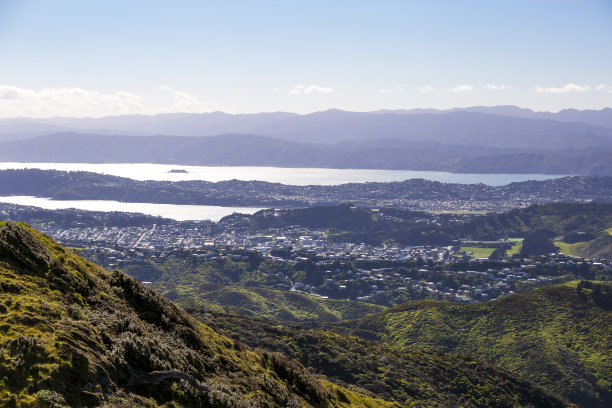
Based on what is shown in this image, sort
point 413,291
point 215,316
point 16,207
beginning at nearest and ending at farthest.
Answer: point 215,316 → point 413,291 → point 16,207

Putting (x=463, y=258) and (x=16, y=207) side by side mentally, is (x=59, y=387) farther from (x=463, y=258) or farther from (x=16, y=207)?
(x=16, y=207)

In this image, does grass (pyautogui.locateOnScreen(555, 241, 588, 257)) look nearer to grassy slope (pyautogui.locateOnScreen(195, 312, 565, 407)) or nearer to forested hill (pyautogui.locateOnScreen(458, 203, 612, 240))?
forested hill (pyautogui.locateOnScreen(458, 203, 612, 240))

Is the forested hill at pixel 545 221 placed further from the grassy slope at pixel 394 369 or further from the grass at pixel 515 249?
the grassy slope at pixel 394 369

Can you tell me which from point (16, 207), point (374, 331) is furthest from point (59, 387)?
point (16, 207)

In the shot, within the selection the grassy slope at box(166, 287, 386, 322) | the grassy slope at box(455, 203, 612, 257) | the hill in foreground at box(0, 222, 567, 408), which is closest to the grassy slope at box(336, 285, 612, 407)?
the grassy slope at box(166, 287, 386, 322)

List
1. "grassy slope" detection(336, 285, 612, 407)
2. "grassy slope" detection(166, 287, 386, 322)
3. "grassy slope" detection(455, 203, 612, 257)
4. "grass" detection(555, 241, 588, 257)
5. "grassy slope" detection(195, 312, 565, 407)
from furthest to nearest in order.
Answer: "grassy slope" detection(455, 203, 612, 257) → "grass" detection(555, 241, 588, 257) → "grassy slope" detection(166, 287, 386, 322) → "grassy slope" detection(336, 285, 612, 407) → "grassy slope" detection(195, 312, 565, 407)

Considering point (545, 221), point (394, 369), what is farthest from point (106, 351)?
point (545, 221)
